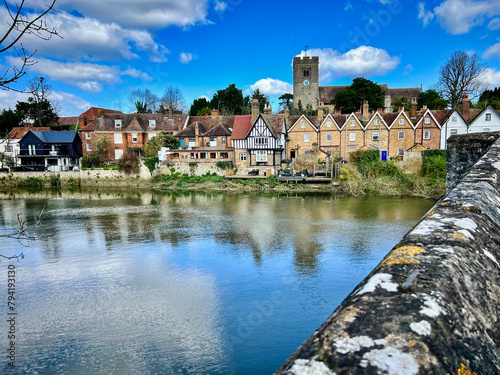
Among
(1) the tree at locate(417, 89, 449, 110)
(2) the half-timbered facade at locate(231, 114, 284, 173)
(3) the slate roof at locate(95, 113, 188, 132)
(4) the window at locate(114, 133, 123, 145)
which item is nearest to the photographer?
(2) the half-timbered facade at locate(231, 114, 284, 173)

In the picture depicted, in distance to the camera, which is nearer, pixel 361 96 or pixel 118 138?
pixel 118 138

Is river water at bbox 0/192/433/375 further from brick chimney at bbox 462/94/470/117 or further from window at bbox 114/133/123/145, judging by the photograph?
window at bbox 114/133/123/145

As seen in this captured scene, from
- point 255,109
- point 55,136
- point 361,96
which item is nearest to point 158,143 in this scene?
point 255,109

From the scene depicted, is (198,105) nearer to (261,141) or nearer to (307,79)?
(307,79)

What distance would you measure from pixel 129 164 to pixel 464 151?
126 feet

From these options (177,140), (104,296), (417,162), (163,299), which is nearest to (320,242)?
(163,299)

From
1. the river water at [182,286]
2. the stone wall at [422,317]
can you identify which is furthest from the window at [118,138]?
the stone wall at [422,317]

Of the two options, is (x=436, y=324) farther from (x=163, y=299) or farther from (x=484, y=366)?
(x=163, y=299)

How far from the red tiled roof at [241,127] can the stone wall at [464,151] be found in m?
34.3

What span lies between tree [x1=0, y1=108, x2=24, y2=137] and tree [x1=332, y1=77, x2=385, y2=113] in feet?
166

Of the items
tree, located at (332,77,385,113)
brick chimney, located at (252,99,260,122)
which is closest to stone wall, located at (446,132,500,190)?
brick chimney, located at (252,99,260,122)

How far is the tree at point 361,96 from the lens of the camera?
51906 mm

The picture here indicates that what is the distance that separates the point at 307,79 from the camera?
64750 mm

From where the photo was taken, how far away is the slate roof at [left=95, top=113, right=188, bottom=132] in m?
45.4
